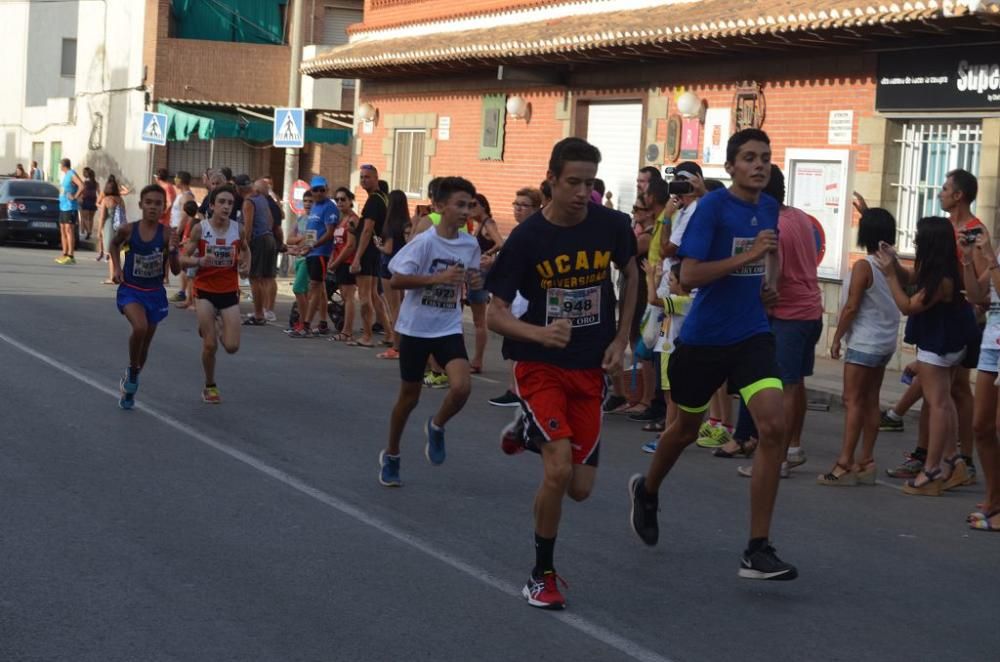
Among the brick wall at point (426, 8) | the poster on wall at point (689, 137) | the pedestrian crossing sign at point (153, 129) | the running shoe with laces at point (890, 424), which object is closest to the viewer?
the running shoe with laces at point (890, 424)

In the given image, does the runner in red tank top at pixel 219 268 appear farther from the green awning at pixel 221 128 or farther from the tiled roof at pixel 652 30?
the green awning at pixel 221 128

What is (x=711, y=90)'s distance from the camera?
67.2 feet

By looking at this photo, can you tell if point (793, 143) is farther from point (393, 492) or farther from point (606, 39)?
point (393, 492)

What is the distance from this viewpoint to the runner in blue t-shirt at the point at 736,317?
7.11 m

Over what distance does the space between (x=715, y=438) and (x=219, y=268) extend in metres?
4.18

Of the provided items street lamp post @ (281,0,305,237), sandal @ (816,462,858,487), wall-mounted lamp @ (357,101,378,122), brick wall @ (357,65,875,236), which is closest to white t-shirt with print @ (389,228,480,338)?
sandal @ (816,462,858,487)

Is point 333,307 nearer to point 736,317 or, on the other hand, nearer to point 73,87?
point 736,317

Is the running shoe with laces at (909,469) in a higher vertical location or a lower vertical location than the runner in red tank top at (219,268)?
lower

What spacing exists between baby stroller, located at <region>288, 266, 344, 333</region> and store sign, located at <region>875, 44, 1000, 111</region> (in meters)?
6.66

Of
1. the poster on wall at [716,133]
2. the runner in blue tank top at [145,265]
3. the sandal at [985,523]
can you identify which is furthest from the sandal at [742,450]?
the poster on wall at [716,133]

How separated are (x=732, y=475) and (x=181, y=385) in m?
5.08

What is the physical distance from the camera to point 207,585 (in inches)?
260

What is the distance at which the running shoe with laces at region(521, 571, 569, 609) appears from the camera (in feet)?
21.1

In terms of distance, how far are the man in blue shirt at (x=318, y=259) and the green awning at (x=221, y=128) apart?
18.1 m
